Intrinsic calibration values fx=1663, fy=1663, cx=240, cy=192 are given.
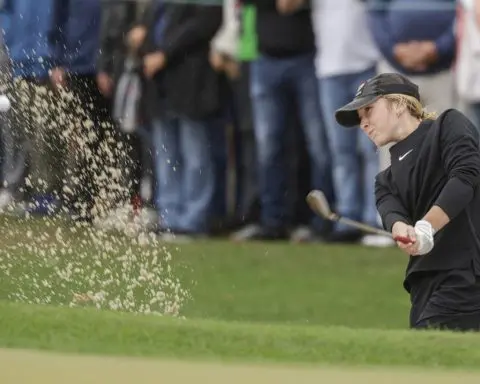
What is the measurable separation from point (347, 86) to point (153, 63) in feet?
5.80

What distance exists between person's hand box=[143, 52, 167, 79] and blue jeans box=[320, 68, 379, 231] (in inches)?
58.2

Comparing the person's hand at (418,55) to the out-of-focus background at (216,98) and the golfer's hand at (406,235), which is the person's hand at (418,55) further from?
the golfer's hand at (406,235)

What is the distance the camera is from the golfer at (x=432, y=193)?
666 cm

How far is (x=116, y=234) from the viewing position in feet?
34.8

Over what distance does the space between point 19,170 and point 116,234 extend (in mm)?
2680

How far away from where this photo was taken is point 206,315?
9.20 meters

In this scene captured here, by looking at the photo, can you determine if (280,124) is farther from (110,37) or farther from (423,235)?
(423,235)

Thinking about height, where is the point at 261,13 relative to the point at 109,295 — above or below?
above

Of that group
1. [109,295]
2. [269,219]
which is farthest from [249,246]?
[109,295]

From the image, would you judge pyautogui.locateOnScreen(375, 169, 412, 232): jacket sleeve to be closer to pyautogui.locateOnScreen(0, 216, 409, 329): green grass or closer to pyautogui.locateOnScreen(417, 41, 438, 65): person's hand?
pyautogui.locateOnScreen(0, 216, 409, 329): green grass

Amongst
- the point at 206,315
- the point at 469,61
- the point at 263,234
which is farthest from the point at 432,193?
the point at 263,234

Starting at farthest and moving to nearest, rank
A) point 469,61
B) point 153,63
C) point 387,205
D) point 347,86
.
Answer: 1. point 153,63
2. point 347,86
3. point 469,61
4. point 387,205

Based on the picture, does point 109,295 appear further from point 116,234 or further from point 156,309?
point 116,234

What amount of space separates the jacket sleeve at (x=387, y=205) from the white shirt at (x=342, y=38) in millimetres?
5371
